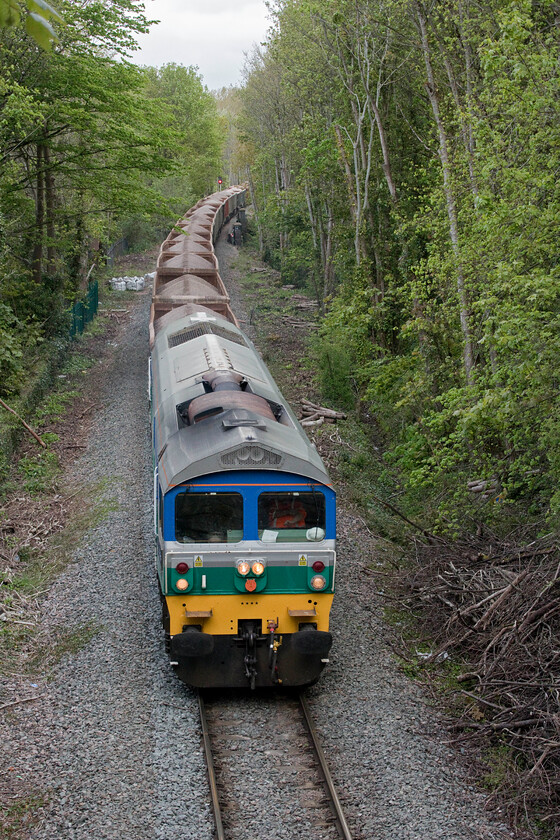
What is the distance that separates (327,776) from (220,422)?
3.97 metres

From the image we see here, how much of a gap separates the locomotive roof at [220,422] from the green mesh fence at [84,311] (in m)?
13.5

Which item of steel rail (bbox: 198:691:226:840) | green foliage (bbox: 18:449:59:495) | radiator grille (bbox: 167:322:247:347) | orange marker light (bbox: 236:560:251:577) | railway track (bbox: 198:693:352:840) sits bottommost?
railway track (bbox: 198:693:352:840)

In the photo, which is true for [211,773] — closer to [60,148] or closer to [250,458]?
[250,458]

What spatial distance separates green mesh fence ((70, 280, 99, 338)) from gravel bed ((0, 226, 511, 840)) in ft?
48.5

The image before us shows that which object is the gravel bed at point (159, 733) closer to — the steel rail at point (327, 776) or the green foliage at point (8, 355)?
the steel rail at point (327, 776)

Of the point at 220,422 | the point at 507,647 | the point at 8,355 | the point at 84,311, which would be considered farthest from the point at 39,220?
the point at 507,647

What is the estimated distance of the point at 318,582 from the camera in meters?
8.81

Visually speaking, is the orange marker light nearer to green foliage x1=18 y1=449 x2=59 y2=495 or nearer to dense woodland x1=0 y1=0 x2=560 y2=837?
dense woodland x1=0 y1=0 x2=560 y2=837

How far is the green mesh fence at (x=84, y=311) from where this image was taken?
1017 inches

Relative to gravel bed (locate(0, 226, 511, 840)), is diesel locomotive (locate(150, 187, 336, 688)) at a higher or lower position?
higher

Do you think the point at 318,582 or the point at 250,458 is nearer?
the point at 250,458

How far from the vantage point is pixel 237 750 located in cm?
809

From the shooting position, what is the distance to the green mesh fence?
25.8m

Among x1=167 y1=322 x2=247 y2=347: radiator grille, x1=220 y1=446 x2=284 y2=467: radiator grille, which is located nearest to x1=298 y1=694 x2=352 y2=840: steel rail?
x1=220 y1=446 x2=284 y2=467: radiator grille
